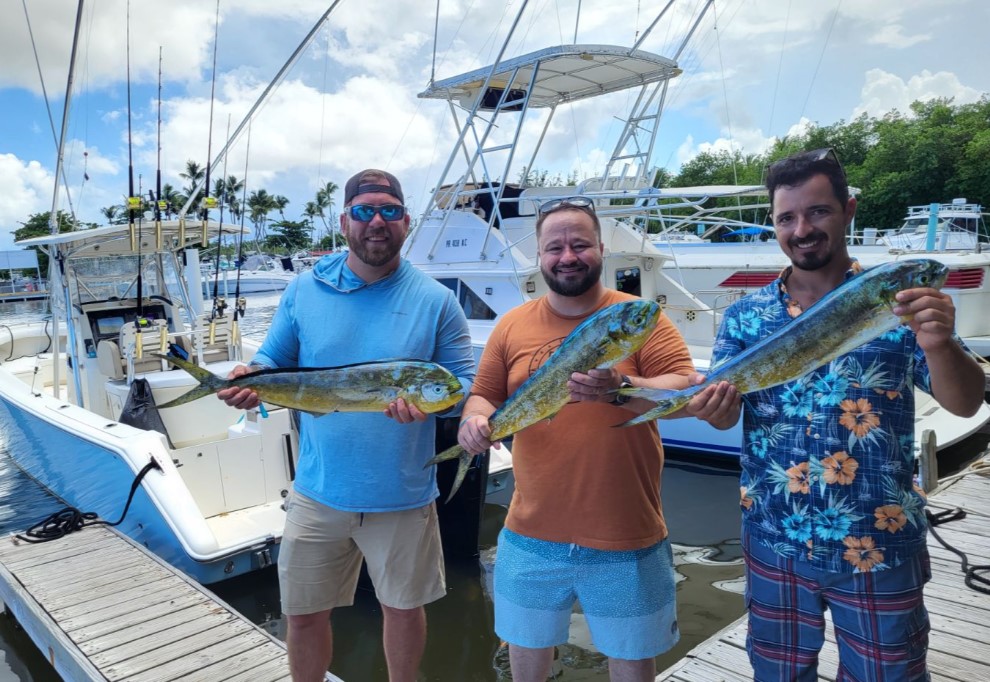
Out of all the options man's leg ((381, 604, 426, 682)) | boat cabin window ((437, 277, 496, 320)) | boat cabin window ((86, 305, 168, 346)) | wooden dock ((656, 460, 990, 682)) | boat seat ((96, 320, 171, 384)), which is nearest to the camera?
man's leg ((381, 604, 426, 682))

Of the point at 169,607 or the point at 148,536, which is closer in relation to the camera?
the point at 169,607

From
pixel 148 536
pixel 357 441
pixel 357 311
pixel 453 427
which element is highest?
pixel 357 311

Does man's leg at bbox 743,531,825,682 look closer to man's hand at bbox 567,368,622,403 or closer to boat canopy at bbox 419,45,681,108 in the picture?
man's hand at bbox 567,368,622,403

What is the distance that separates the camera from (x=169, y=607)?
13.8ft

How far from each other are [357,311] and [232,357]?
6.22 meters

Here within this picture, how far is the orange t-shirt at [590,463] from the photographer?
2270mm

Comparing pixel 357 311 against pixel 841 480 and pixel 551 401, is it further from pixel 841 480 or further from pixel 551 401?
pixel 841 480

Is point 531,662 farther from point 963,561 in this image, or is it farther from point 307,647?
point 963,561

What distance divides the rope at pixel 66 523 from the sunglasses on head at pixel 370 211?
387 cm

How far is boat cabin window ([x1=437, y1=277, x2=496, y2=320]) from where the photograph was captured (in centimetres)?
1119

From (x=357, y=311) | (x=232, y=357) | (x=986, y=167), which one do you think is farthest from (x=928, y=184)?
(x=357, y=311)

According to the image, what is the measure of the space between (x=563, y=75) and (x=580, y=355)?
31.7 feet

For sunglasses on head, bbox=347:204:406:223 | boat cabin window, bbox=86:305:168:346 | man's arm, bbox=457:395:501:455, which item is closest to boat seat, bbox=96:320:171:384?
boat cabin window, bbox=86:305:168:346

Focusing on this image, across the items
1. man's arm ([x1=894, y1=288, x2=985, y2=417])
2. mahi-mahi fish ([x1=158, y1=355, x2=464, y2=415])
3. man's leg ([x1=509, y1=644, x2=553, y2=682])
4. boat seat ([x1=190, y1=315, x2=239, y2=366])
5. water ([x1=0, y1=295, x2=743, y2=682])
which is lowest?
water ([x1=0, y1=295, x2=743, y2=682])
